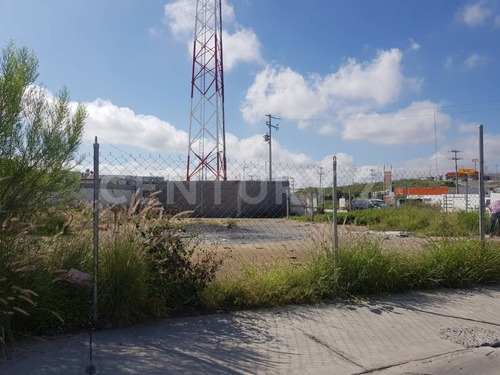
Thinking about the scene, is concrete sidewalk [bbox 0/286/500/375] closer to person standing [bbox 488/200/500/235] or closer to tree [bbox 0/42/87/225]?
tree [bbox 0/42/87/225]

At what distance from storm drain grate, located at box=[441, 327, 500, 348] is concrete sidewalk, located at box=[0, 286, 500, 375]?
0.01 meters

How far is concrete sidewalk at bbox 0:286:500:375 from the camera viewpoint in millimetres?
3699

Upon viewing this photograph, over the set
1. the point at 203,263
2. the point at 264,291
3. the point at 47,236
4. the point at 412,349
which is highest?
the point at 47,236

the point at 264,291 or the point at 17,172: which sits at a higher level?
the point at 17,172

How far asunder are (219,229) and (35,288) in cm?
1428

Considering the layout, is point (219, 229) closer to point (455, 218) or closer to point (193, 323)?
point (455, 218)

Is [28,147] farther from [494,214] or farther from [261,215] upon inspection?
[261,215]

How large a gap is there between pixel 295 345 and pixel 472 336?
85.2 inches

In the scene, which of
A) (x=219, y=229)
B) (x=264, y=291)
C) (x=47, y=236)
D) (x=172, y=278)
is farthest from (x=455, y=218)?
(x=47, y=236)

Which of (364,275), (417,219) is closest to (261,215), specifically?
(417,219)

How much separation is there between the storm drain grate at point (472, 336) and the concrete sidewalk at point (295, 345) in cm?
1

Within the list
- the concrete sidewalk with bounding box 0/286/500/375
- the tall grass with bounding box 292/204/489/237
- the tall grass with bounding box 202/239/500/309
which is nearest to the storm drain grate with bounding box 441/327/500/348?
the concrete sidewalk with bounding box 0/286/500/375

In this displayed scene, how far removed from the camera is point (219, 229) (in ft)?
60.7

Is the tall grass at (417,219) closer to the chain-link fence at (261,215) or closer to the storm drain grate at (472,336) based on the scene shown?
the chain-link fence at (261,215)
